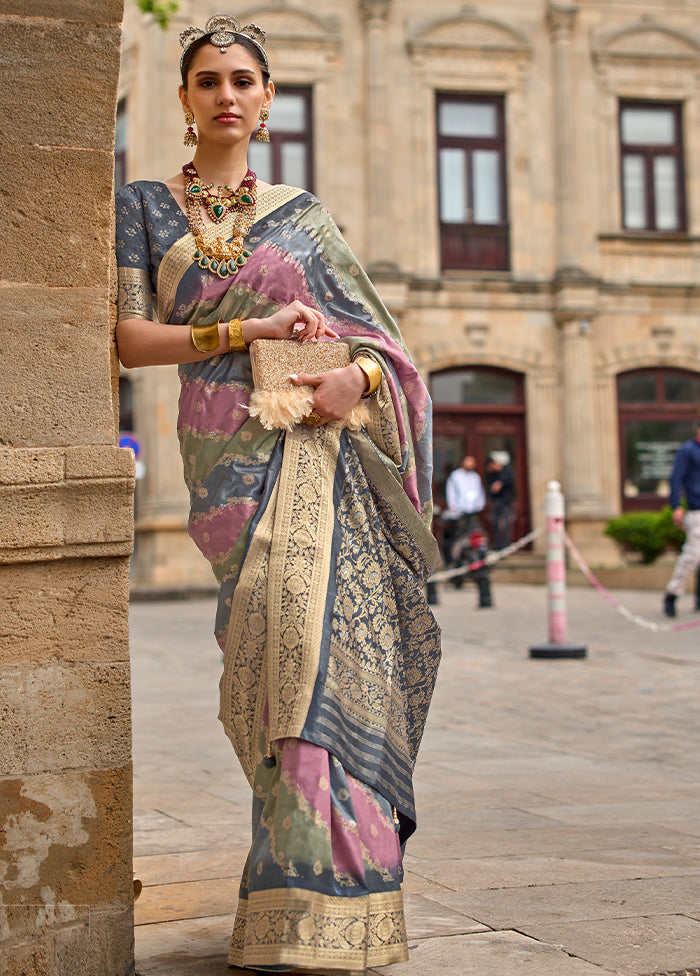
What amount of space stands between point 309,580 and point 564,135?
21.8 metres

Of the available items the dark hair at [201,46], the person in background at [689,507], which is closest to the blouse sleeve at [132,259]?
the dark hair at [201,46]

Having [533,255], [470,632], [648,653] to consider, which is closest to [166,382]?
[533,255]

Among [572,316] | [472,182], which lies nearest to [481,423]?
[572,316]

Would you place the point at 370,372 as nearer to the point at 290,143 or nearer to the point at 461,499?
the point at 461,499

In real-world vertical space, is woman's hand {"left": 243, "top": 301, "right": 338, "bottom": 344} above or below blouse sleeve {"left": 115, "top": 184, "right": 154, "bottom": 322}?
below

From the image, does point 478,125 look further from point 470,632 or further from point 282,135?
point 470,632

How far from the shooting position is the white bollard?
9953 millimetres

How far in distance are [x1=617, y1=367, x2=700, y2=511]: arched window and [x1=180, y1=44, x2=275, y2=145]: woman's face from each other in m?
20.9

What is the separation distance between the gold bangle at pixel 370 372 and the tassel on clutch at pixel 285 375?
0.17 ft

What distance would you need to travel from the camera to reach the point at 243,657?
2.83 metres

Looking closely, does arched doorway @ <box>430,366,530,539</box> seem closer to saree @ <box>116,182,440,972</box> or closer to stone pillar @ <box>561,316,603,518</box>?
stone pillar @ <box>561,316,603,518</box>

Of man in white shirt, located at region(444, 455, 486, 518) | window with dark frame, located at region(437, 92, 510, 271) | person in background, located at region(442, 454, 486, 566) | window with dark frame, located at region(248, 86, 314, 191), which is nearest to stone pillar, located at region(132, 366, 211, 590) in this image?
window with dark frame, located at region(248, 86, 314, 191)

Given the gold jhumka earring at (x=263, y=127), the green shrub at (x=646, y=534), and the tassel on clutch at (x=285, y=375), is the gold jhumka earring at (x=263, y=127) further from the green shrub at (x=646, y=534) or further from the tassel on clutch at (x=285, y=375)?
the green shrub at (x=646, y=534)

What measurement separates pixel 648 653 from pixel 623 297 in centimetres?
1444
